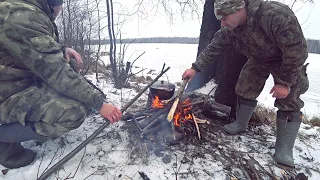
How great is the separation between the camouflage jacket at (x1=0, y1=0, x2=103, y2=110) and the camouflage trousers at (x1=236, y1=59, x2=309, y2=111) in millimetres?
1932

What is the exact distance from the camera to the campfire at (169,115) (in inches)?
110

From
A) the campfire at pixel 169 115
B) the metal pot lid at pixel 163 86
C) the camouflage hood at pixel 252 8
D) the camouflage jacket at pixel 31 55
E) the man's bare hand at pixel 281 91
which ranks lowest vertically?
the campfire at pixel 169 115

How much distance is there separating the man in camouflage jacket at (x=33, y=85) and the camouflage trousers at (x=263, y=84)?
5.87 feet

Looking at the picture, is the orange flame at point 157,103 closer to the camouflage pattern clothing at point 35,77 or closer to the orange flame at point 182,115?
the orange flame at point 182,115

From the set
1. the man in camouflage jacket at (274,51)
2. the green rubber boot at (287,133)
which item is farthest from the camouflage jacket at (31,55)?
the green rubber boot at (287,133)

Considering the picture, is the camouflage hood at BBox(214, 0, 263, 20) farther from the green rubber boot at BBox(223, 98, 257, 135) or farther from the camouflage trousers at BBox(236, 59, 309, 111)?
the green rubber boot at BBox(223, 98, 257, 135)

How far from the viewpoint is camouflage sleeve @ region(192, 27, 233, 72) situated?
2.89 metres

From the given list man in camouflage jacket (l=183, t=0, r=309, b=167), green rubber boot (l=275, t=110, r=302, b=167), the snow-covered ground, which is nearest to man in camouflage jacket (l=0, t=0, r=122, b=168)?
the snow-covered ground

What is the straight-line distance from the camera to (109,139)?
282cm

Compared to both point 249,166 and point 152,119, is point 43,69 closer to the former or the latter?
point 152,119

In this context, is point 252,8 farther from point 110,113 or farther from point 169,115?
point 110,113

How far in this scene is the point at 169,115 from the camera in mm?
2725

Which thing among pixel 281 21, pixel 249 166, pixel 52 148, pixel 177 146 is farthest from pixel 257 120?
pixel 52 148

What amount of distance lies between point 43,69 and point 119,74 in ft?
12.4
